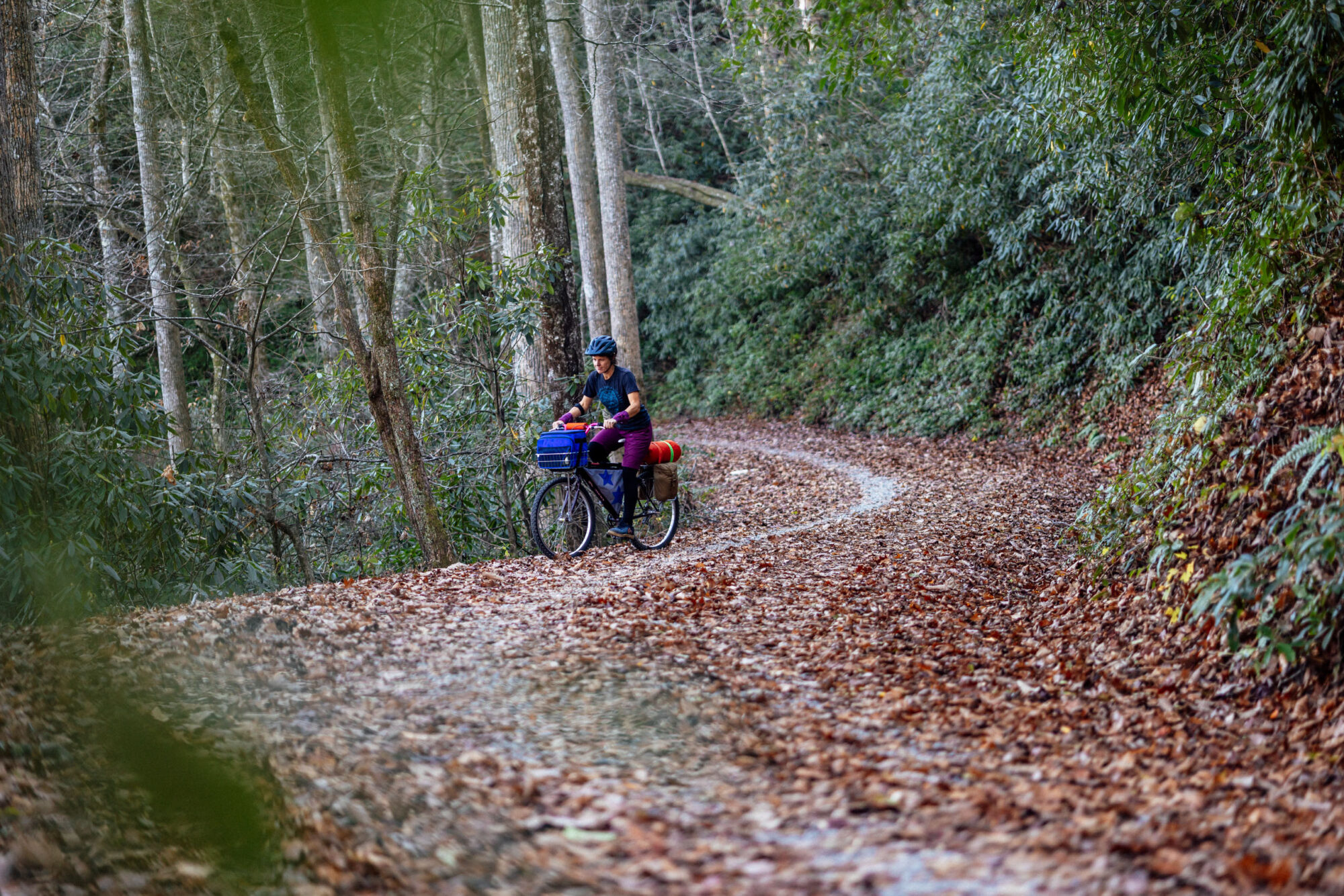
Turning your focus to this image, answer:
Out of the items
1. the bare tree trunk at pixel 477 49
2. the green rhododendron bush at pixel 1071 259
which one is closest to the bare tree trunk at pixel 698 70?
the green rhododendron bush at pixel 1071 259

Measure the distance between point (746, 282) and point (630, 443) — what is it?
15.6m

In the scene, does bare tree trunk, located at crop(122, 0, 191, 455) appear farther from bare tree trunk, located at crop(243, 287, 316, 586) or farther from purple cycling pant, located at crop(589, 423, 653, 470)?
purple cycling pant, located at crop(589, 423, 653, 470)

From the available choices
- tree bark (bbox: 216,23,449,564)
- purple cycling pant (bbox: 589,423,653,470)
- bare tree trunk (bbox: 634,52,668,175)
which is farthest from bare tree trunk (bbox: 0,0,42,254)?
bare tree trunk (bbox: 634,52,668,175)

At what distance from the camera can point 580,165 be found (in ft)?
49.8

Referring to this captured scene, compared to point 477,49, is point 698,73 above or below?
above

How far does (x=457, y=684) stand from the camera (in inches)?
196

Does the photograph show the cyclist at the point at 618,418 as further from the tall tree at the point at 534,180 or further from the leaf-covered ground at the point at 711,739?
the tall tree at the point at 534,180

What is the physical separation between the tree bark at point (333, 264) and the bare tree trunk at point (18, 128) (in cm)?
138

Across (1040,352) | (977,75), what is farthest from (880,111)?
(1040,352)

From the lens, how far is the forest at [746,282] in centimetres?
571

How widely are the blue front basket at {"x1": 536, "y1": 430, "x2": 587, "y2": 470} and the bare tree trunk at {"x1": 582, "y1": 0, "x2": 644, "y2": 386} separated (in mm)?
6520

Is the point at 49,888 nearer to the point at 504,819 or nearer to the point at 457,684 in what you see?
the point at 504,819

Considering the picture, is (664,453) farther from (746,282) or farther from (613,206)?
(746,282)

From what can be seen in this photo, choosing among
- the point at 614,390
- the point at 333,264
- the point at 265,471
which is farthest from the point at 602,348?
the point at 265,471
